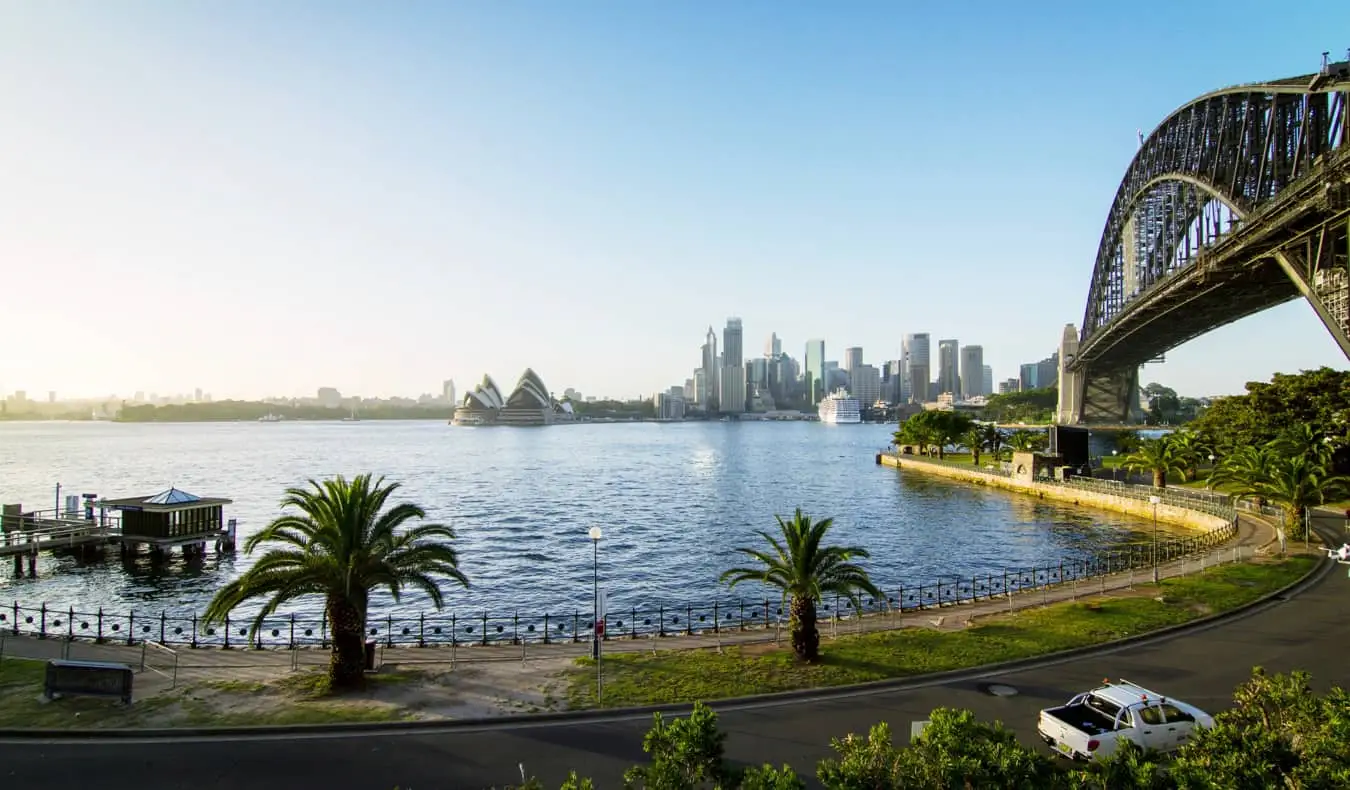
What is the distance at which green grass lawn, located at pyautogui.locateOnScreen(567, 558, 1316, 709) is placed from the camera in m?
18.8

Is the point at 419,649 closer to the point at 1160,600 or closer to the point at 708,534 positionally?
the point at 1160,600

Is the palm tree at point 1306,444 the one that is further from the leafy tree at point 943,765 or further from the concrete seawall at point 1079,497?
the leafy tree at point 943,765

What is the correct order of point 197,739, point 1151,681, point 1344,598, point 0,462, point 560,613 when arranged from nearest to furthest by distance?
point 197,739 → point 1151,681 → point 1344,598 → point 560,613 → point 0,462

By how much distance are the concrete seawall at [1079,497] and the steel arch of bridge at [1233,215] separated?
51.5 feet

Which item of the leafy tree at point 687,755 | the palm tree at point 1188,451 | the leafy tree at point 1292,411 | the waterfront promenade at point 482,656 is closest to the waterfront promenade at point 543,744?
the waterfront promenade at point 482,656

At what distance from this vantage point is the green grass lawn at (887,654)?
18766 mm

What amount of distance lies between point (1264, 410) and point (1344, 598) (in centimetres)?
4769

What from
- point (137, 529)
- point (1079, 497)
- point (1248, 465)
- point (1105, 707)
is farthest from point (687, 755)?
point (1079, 497)

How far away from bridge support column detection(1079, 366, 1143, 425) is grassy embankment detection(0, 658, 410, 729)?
13704cm

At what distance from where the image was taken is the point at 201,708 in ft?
57.1

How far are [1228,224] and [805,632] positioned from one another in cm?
9082

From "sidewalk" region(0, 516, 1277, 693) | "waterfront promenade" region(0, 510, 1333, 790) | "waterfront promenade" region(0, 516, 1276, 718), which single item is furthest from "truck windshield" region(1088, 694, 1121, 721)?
"waterfront promenade" region(0, 516, 1276, 718)

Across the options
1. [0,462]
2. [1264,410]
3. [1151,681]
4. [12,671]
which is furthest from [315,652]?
[0,462]

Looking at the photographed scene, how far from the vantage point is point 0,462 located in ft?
473
